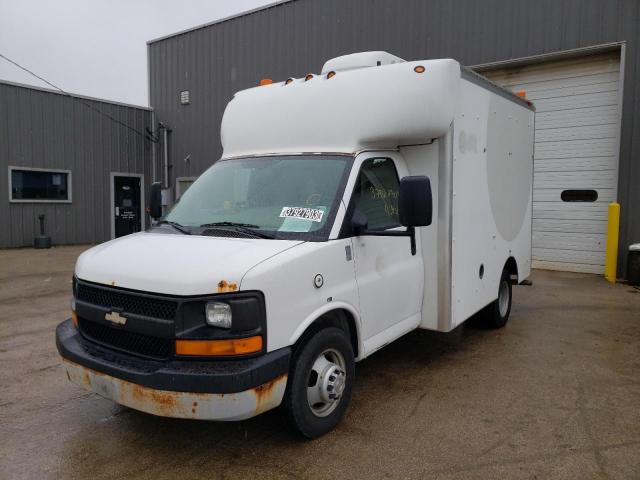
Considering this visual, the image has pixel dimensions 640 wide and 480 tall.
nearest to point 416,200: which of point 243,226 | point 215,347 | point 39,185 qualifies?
point 243,226

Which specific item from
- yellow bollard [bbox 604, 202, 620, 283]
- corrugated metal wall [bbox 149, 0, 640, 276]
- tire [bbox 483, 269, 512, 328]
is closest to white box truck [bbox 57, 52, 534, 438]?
tire [bbox 483, 269, 512, 328]

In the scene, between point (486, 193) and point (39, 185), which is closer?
point (486, 193)

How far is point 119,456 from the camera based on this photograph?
3.41m

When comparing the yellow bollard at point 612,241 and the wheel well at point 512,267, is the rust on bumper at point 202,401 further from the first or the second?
the yellow bollard at point 612,241

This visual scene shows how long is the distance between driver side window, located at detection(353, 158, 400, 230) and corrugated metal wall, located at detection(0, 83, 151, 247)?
13.9 m

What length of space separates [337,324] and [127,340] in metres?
1.42

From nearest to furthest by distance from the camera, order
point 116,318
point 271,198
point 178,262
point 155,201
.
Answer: point 178,262 < point 116,318 < point 271,198 < point 155,201

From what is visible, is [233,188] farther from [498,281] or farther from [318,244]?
[498,281]

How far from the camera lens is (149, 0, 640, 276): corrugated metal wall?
988cm

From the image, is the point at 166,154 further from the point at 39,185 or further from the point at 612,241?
the point at 612,241

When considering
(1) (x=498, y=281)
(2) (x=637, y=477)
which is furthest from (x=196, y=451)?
(1) (x=498, y=281)

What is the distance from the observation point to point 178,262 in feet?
10.3

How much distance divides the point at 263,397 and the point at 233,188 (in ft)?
6.00

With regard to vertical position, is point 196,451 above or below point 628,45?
below
